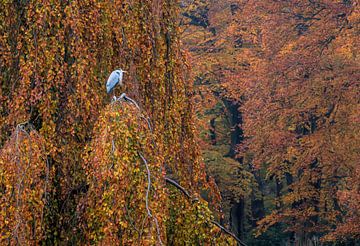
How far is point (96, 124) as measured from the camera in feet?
16.7

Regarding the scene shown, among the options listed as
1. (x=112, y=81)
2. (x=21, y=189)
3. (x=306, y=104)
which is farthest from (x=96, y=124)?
(x=306, y=104)

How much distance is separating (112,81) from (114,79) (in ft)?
0.09

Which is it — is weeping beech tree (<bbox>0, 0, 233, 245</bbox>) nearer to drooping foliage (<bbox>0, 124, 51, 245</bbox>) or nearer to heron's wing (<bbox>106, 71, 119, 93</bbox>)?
drooping foliage (<bbox>0, 124, 51, 245</bbox>)

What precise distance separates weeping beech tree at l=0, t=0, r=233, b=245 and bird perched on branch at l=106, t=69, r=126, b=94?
0.21 metres

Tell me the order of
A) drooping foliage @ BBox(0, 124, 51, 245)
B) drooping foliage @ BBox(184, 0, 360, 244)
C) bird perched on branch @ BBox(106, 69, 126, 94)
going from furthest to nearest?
drooping foliage @ BBox(184, 0, 360, 244)
bird perched on branch @ BBox(106, 69, 126, 94)
drooping foliage @ BBox(0, 124, 51, 245)

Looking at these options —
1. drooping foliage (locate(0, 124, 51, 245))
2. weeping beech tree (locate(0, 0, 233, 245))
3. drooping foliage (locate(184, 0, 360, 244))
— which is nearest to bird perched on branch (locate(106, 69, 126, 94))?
weeping beech tree (locate(0, 0, 233, 245))

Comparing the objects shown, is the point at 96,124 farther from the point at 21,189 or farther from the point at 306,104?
A: the point at 306,104

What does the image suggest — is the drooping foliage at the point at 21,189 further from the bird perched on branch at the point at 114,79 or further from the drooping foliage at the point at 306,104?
the drooping foliage at the point at 306,104

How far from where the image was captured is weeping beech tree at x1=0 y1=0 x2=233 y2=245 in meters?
4.95

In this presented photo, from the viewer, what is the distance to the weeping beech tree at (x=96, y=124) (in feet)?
16.2

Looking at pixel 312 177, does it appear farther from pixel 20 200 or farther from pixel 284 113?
pixel 20 200

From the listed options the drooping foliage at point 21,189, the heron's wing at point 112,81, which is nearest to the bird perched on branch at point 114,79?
the heron's wing at point 112,81

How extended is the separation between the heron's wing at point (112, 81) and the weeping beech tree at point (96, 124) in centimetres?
20

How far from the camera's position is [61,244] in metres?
5.40
